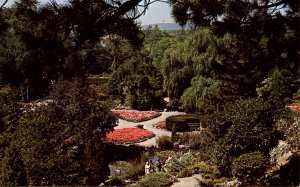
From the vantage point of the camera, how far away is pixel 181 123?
90.9 ft

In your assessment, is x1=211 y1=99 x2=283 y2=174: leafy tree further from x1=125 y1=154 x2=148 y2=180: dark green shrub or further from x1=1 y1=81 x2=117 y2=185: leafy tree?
x1=125 y1=154 x2=148 y2=180: dark green shrub

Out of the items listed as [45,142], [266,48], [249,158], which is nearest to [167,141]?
[249,158]

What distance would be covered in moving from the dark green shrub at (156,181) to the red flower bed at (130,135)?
9.97 metres

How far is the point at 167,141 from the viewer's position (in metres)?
23.9

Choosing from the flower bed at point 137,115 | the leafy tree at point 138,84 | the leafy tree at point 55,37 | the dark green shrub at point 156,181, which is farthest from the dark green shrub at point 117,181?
the leafy tree at point 138,84

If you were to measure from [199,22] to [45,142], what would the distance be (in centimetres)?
611

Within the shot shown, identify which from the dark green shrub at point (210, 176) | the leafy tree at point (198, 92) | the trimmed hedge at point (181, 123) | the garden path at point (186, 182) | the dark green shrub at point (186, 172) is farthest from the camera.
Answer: the leafy tree at point (198, 92)

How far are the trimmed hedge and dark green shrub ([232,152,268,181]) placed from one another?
14.4 m

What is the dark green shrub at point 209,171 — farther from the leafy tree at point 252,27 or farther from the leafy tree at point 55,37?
the leafy tree at point 55,37

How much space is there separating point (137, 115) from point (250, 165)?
21907mm

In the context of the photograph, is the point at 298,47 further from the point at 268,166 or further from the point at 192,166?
the point at 192,166

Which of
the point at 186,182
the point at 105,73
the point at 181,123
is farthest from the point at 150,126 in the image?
the point at 105,73

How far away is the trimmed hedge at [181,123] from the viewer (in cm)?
2764

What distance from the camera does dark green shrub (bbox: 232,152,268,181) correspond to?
12.4m
